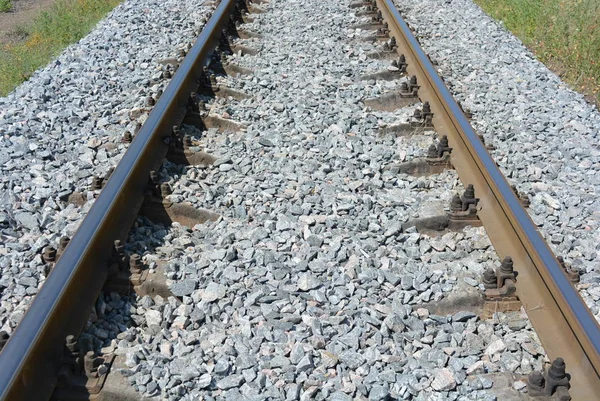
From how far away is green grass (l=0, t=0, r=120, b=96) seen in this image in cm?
738

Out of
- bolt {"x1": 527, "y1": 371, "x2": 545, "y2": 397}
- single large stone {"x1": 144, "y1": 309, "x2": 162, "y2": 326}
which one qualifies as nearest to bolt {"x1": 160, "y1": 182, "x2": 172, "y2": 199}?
single large stone {"x1": 144, "y1": 309, "x2": 162, "y2": 326}

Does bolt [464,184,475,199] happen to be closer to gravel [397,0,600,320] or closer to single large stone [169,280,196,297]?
gravel [397,0,600,320]

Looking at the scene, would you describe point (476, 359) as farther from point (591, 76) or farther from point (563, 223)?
point (591, 76)

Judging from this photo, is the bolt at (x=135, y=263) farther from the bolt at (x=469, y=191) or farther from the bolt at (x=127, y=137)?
the bolt at (x=469, y=191)

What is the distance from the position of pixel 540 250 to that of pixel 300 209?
1.34m

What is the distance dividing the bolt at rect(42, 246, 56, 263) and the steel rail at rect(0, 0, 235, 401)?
155 mm

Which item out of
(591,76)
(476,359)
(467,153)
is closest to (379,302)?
(476,359)

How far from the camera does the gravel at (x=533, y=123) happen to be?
13.8 feet

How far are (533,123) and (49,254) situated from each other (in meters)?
3.79

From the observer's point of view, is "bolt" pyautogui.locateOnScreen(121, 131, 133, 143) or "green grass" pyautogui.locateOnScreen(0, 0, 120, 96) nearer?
"bolt" pyautogui.locateOnScreen(121, 131, 133, 143)

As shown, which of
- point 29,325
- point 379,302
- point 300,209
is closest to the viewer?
point 29,325

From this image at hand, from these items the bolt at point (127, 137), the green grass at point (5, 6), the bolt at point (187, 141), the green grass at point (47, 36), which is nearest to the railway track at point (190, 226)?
the bolt at point (187, 141)

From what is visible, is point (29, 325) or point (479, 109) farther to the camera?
point (479, 109)

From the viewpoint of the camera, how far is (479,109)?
6.12m
